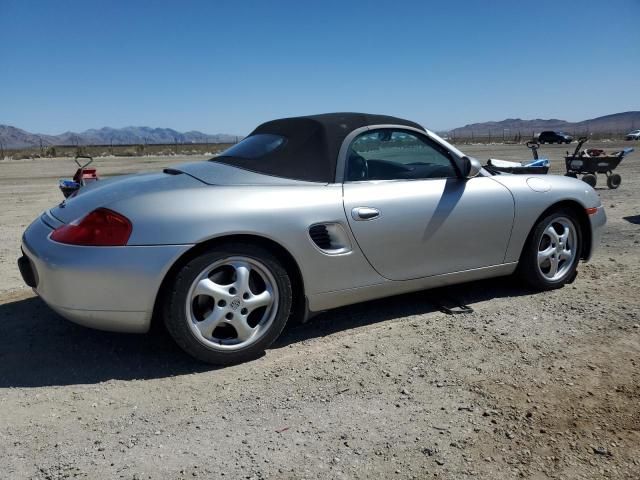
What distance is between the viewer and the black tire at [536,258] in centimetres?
425

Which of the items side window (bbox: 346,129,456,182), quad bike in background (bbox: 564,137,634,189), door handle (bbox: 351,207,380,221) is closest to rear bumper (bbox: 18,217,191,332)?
door handle (bbox: 351,207,380,221)

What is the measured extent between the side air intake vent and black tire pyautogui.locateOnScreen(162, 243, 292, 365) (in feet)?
0.89

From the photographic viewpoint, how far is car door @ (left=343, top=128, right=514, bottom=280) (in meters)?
3.51

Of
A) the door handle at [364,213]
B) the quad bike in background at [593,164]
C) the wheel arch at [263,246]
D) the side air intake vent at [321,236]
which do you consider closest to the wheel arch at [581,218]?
the door handle at [364,213]

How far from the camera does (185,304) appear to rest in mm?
2969

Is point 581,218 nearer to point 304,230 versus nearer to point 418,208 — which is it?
point 418,208

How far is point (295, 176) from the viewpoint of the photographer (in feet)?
11.4

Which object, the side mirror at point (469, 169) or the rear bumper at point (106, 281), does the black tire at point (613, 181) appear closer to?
the side mirror at point (469, 169)

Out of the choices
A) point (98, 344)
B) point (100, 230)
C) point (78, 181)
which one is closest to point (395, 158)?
point (100, 230)

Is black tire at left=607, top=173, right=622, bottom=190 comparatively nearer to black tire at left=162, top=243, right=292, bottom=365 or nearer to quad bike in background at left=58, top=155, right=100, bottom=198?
quad bike in background at left=58, top=155, right=100, bottom=198

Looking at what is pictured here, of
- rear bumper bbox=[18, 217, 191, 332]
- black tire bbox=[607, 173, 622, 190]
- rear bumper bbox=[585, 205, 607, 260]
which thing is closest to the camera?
rear bumper bbox=[18, 217, 191, 332]

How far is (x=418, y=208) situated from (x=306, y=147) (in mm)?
860

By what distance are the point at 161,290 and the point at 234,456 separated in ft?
3.53

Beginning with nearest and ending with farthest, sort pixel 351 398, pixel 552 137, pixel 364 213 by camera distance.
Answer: pixel 351 398, pixel 364 213, pixel 552 137
